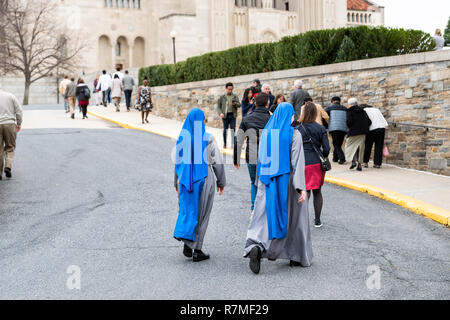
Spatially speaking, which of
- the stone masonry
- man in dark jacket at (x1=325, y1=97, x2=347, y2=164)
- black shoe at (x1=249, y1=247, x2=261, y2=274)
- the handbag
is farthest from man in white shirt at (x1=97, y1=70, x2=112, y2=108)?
black shoe at (x1=249, y1=247, x2=261, y2=274)

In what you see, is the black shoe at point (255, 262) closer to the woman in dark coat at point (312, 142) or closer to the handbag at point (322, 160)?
the woman in dark coat at point (312, 142)

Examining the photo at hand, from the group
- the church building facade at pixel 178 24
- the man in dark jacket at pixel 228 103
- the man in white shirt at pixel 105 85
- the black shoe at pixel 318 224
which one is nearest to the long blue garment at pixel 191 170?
the black shoe at pixel 318 224

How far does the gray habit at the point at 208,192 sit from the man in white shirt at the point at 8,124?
615cm

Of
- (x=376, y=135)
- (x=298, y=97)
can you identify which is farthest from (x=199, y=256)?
(x=298, y=97)

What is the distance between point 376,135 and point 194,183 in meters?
8.43

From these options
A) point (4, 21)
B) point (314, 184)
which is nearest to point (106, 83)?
point (4, 21)

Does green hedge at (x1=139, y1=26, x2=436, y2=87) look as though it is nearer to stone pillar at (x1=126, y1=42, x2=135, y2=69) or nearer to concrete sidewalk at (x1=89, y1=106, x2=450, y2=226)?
concrete sidewalk at (x1=89, y1=106, x2=450, y2=226)

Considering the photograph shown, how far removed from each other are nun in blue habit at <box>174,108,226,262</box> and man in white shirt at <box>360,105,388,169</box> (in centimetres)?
799

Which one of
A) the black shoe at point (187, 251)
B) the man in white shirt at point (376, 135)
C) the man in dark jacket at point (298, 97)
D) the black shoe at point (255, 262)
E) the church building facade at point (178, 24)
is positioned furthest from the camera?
the church building facade at point (178, 24)

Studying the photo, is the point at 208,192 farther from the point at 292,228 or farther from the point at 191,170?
the point at 292,228

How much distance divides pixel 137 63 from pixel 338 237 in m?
50.5

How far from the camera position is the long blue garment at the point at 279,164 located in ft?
21.2

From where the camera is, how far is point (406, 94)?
47.1 ft
